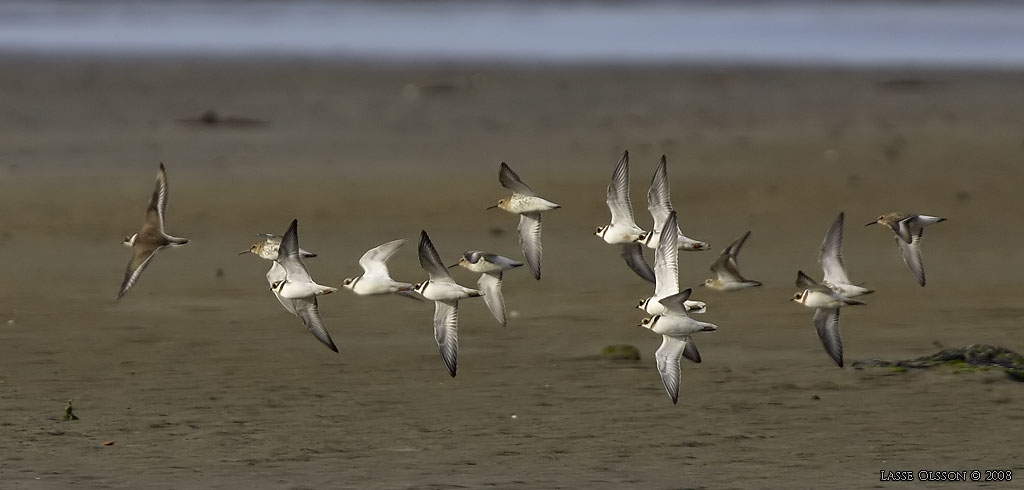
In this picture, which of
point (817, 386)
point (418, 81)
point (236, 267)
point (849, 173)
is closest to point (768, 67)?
point (418, 81)

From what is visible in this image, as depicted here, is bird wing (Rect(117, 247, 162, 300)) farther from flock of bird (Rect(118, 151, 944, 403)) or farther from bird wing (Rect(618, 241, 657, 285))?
bird wing (Rect(618, 241, 657, 285))

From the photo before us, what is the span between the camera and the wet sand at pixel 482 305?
11844 millimetres

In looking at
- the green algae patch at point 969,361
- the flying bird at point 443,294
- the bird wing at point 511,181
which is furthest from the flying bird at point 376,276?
the green algae patch at point 969,361

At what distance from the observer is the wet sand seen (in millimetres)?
Answer: 11844

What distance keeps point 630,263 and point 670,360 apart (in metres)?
1.62

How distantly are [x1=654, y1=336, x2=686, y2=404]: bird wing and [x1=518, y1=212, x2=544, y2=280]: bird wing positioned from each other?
1.82 meters

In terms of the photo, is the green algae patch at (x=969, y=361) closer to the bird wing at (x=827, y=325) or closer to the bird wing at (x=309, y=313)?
the bird wing at (x=827, y=325)

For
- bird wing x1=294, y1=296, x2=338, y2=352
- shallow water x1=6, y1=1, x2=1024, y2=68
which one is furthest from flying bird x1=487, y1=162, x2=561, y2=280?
shallow water x1=6, y1=1, x2=1024, y2=68

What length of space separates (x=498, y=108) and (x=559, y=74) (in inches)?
245

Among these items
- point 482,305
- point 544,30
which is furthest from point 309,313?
point 544,30

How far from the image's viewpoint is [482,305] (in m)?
16.2

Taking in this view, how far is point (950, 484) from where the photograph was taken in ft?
36.4

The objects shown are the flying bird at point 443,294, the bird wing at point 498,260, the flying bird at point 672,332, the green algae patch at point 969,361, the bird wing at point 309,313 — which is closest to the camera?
the flying bird at point 672,332

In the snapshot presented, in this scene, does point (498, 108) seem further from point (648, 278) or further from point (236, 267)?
point (648, 278)
